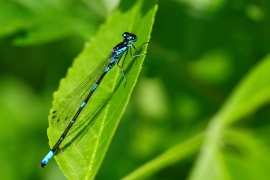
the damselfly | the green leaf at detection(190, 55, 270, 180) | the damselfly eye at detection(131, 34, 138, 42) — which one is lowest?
the green leaf at detection(190, 55, 270, 180)

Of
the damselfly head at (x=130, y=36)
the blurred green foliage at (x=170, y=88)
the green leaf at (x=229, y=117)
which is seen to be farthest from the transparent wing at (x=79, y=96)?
the green leaf at (x=229, y=117)

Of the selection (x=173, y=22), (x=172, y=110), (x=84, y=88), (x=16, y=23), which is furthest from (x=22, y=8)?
(x=172, y=110)

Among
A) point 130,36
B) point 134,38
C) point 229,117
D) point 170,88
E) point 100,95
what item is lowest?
point 229,117

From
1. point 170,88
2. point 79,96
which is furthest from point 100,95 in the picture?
point 170,88

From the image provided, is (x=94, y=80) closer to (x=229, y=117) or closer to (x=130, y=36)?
(x=130, y=36)

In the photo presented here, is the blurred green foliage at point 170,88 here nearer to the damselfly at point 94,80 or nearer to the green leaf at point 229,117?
the green leaf at point 229,117

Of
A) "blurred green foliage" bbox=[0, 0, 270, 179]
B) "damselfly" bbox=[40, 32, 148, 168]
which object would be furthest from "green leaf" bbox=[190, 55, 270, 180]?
"damselfly" bbox=[40, 32, 148, 168]

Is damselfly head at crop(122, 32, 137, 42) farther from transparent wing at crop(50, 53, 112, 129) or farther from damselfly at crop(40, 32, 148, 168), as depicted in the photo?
transparent wing at crop(50, 53, 112, 129)
